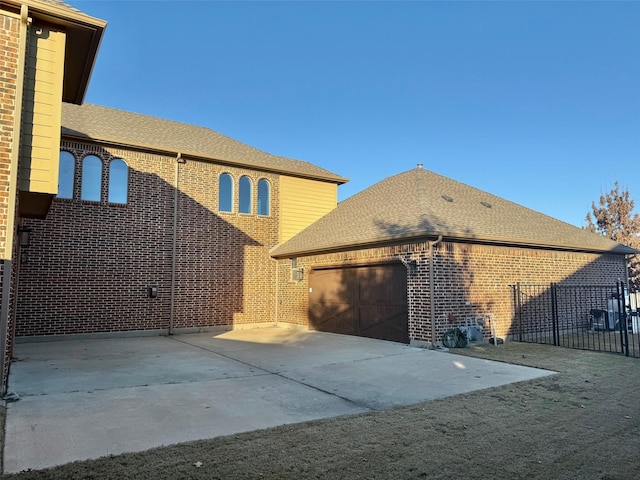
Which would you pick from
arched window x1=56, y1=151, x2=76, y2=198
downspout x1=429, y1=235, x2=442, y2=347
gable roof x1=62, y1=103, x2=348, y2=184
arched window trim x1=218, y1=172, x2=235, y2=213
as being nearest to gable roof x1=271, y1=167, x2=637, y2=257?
downspout x1=429, y1=235, x2=442, y2=347

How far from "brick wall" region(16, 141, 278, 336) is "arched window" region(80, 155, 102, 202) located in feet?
0.55

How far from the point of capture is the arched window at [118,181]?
13781 mm

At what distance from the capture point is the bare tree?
87.7 ft

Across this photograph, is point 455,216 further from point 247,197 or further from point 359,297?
point 247,197

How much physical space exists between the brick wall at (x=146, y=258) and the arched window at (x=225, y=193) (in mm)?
189

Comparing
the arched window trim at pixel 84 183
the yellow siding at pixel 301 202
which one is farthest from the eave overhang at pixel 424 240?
the arched window trim at pixel 84 183

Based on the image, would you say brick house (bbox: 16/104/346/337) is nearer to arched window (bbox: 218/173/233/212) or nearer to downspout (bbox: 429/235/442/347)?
arched window (bbox: 218/173/233/212)

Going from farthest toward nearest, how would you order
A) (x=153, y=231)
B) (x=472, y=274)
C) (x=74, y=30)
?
1. (x=153, y=231)
2. (x=472, y=274)
3. (x=74, y=30)

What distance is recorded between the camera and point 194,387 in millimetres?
6746

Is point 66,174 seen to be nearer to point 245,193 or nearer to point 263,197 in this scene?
point 245,193

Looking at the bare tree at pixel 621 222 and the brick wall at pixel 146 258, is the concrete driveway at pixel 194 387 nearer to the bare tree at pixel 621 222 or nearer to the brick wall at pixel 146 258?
the brick wall at pixel 146 258

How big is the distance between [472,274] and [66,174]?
12436mm

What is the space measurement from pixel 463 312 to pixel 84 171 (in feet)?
39.8

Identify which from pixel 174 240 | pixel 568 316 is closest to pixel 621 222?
pixel 568 316
